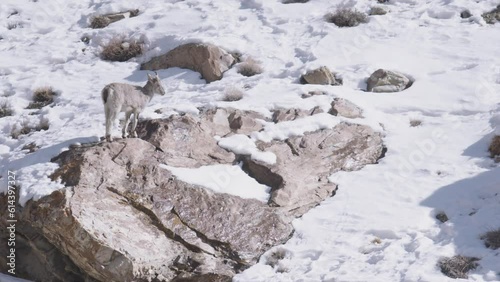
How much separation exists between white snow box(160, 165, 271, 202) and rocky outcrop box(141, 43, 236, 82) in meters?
4.60

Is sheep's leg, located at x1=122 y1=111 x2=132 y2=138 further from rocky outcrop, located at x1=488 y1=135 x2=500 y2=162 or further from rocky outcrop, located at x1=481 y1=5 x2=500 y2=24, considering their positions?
rocky outcrop, located at x1=481 y1=5 x2=500 y2=24

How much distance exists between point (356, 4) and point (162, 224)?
1193 cm

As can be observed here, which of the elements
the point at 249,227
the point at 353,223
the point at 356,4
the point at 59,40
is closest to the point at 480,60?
the point at 356,4

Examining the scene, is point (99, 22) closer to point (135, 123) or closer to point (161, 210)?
point (135, 123)

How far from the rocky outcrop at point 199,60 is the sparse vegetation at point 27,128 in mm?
3948

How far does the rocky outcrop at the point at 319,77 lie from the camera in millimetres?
15250

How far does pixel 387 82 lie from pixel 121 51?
297 inches

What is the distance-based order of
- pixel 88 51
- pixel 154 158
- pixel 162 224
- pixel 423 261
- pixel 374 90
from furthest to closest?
pixel 88 51
pixel 374 90
pixel 154 158
pixel 162 224
pixel 423 261

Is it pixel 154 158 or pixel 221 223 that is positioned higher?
pixel 154 158

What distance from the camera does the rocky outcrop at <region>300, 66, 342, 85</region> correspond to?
1525cm

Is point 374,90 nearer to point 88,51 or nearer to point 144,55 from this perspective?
point 144,55

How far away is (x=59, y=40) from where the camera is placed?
18688 millimetres

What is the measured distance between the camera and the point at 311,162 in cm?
1240

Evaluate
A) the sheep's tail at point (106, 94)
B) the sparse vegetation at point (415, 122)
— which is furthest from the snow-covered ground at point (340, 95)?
the sheep's tail at point (106, 94)
